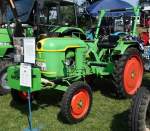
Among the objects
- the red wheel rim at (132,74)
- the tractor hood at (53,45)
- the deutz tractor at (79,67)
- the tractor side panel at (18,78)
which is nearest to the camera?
the tractor side panel at (18,78)

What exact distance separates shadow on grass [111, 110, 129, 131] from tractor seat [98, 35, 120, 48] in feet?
5.32

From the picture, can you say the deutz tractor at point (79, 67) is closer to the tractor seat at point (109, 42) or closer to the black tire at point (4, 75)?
the tractor seat at point (109, 42)

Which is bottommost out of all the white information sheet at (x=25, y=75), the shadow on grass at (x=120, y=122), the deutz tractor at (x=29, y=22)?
the shadow on grass at (x=120, y=122)

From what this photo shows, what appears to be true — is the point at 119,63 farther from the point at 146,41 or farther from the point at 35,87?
A: the point at 146,41

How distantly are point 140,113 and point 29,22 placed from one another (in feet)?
16.7

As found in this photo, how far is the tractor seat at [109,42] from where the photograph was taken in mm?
7136

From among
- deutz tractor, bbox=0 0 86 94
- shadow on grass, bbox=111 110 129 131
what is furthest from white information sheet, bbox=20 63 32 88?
deutz tractor, bbox=0 0 86 94

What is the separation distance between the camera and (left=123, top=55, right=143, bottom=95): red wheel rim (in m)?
6.89

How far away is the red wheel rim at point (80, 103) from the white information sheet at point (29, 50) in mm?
1008

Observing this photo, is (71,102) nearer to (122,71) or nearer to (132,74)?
(122,71)

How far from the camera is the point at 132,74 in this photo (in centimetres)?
706

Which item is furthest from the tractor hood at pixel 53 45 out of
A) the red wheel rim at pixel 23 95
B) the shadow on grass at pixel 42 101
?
the shadow on grass at pixel 42 101

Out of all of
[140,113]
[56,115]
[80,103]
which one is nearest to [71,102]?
[80,103]

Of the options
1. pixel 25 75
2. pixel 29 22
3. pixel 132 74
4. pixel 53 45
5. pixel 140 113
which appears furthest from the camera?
pixel 29 22
